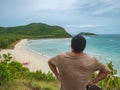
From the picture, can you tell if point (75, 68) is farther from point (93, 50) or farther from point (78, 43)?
point (93, 50)

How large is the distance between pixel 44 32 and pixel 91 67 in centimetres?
14826

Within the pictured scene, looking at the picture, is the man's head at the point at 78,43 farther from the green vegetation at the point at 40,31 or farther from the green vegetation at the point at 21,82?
the green vegetation at the point at 40,31

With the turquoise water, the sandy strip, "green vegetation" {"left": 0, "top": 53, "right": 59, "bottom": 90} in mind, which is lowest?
the turquoise water

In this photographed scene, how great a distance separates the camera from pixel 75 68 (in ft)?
9.35

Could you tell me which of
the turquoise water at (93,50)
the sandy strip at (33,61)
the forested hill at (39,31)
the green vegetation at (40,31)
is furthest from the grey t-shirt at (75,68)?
the forested hill at (39,31)

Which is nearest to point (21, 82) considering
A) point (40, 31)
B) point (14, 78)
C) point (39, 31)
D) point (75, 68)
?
point (14, 78)

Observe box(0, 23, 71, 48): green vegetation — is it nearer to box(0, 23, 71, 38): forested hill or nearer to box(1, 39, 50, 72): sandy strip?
box(0, 23, 71, 38): forested hill

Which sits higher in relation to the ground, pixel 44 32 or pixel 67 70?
pixel 67 70

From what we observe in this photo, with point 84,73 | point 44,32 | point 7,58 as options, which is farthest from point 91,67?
point 44,32

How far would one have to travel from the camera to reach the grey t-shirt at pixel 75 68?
2.81 meters

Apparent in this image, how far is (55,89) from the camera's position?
6875 mm

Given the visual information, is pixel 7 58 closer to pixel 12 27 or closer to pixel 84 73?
pixel 84 73

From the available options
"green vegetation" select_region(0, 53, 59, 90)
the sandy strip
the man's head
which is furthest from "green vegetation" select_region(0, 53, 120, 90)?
the sandy strip

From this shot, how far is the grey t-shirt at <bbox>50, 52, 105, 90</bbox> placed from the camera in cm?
281
